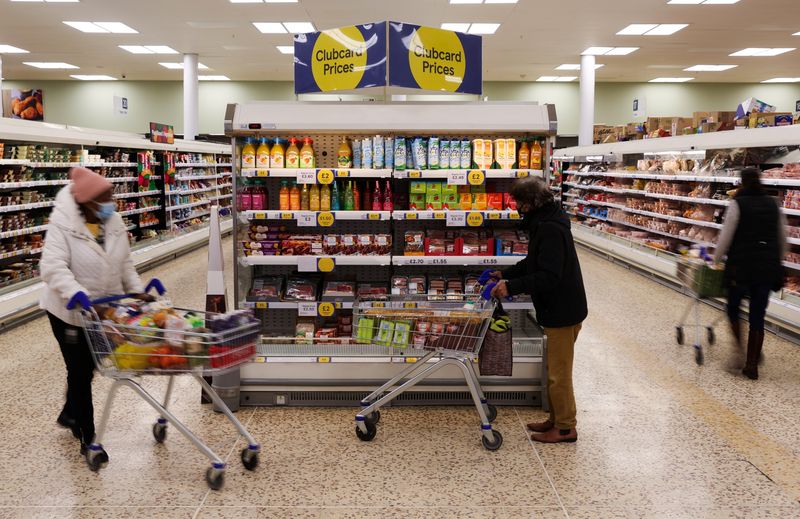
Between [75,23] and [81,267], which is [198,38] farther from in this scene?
[81,267]

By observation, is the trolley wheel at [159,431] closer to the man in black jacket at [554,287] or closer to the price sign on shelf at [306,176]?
the price sign on shelf at [306,176]

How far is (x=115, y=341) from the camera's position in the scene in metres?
3.30

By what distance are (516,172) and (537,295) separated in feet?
3.86

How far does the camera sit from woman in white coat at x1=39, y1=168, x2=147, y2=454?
3443mm

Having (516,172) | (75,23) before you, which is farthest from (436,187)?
(75,23)

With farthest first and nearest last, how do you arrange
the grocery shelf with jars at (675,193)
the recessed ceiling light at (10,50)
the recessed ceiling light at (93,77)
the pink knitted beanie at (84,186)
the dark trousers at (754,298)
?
the recessed ceiling light at (93,77)
the recessed ceiling light at (10,50)
the grocery shelf with jars at (675,193)
the dark trousers at (754,298)
the pink knitted beanie at (84,186)

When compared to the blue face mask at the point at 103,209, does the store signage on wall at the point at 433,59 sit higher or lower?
higher

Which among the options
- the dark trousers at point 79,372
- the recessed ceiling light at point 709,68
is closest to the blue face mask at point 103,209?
the dark trousers at point 79,372

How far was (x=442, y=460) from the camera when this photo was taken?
148 inches

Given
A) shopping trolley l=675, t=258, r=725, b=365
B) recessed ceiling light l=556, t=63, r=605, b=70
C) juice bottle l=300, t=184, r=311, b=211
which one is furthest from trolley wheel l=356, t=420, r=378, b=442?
recessed ceiling light l=556, t=63, r=605, b=70

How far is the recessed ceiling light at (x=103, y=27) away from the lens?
1323cm

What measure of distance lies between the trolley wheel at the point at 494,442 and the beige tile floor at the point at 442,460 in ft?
0.16

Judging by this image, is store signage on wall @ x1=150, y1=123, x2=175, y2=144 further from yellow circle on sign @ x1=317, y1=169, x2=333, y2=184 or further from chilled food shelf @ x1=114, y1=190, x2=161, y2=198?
yellow circle on sign @ x1=317, y1=169, x2=333, y2=184

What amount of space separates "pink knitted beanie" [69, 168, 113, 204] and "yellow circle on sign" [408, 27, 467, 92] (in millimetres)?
2541
